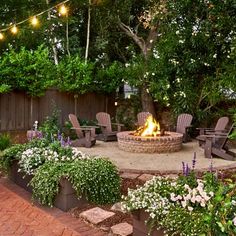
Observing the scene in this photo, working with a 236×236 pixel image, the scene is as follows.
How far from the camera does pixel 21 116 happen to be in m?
10.7

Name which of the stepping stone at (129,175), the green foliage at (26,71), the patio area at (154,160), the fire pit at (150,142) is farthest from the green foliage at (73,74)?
the stepping stone at (129,175)

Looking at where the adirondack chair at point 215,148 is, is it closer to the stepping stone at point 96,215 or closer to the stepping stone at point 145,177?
the stepping stone at point 145,177

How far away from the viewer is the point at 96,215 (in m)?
3.86

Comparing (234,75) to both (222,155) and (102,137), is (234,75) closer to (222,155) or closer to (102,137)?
(222,155)

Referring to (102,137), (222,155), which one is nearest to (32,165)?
(222,155)

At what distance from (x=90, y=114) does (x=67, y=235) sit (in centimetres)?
906

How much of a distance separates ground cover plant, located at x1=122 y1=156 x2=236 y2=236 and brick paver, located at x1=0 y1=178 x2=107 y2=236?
68cm

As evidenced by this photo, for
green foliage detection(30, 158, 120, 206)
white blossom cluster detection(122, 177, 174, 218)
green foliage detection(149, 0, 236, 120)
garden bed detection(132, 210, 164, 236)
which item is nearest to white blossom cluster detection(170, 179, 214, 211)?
white blossom cluster detection(122, 177, 174, 218)

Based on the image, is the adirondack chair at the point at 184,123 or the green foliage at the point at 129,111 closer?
the adirondack chair at the point at 184,123

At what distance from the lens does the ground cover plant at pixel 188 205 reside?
243 cm

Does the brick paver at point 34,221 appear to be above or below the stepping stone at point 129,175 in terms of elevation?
below

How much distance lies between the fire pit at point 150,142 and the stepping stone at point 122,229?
14.0 feet

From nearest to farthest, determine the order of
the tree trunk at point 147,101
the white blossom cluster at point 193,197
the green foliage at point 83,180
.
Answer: the white blossom cluster at point 193,197 → the green foliage at point 83,180 → the tree trunk at point 147,101

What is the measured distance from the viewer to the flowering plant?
2428 mm
